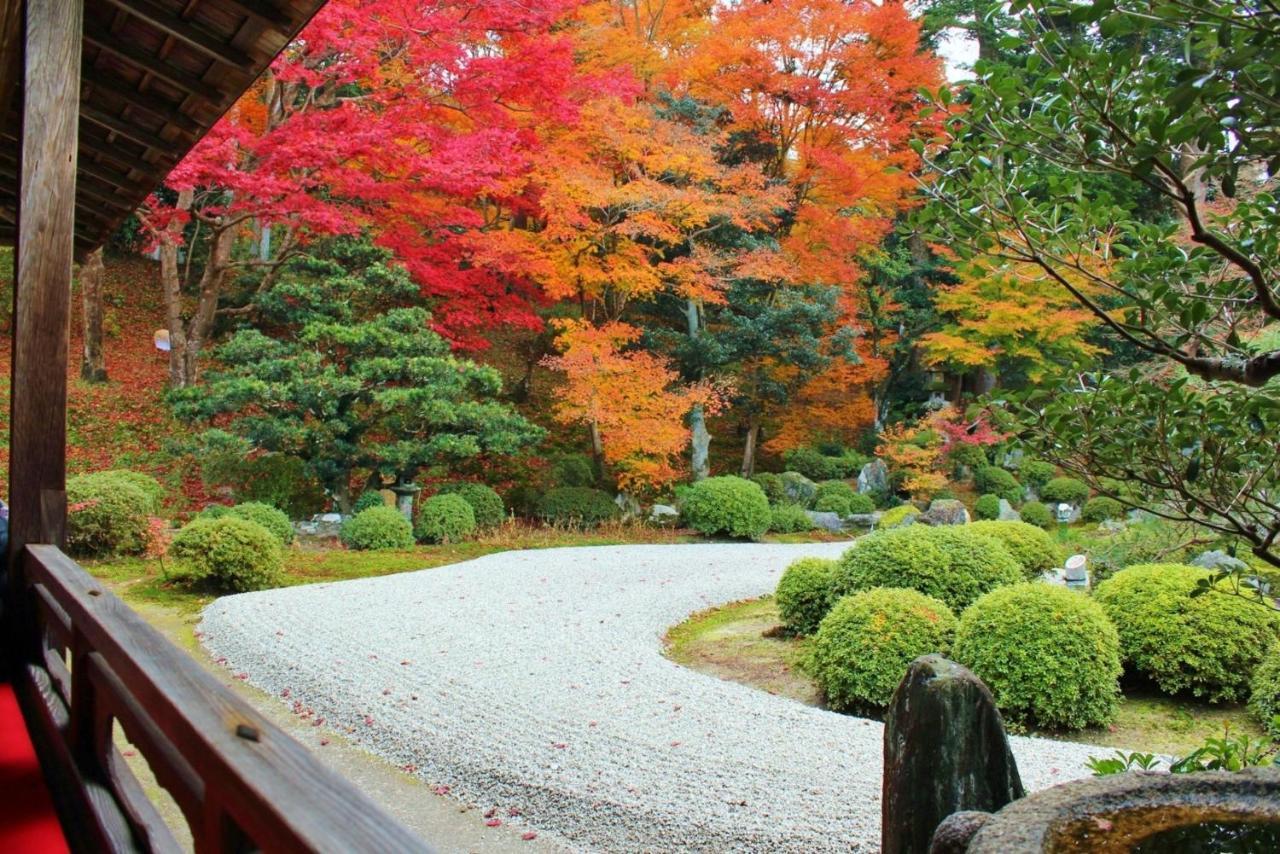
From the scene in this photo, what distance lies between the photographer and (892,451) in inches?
603

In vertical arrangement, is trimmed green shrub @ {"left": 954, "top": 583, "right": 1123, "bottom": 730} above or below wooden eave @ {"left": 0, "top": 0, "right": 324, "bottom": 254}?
below

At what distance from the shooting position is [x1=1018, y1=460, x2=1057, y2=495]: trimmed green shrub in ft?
50.3

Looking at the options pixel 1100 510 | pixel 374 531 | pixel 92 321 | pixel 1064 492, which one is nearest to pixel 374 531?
pixel 374 531

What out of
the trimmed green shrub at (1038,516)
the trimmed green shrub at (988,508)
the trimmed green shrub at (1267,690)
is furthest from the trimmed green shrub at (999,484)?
the trimmed green shrub at (1267,690)

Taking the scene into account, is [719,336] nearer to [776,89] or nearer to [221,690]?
[776,89]

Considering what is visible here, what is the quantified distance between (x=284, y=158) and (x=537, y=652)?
6958mm

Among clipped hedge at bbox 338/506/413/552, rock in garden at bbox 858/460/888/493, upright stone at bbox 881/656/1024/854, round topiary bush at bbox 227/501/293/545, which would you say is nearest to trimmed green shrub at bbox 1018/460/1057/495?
rock in garden at bbox 858/460/888/493

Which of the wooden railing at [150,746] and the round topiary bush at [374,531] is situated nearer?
the wooden railing at [150,746]

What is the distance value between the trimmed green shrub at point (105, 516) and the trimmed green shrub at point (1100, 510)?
40.4 ft

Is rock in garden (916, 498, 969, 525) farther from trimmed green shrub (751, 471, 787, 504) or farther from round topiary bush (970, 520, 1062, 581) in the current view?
round topiary bush (970, 520, 1062, 581)

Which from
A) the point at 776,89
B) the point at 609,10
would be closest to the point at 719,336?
the point at 776,89

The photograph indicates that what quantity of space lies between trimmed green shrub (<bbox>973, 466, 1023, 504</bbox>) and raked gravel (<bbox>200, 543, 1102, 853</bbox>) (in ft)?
27.5

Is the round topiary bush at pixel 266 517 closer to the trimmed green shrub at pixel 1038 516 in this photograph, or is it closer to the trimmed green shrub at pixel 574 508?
the trimmed green shrub at pixel 574 508

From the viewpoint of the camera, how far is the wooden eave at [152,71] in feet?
9.34
